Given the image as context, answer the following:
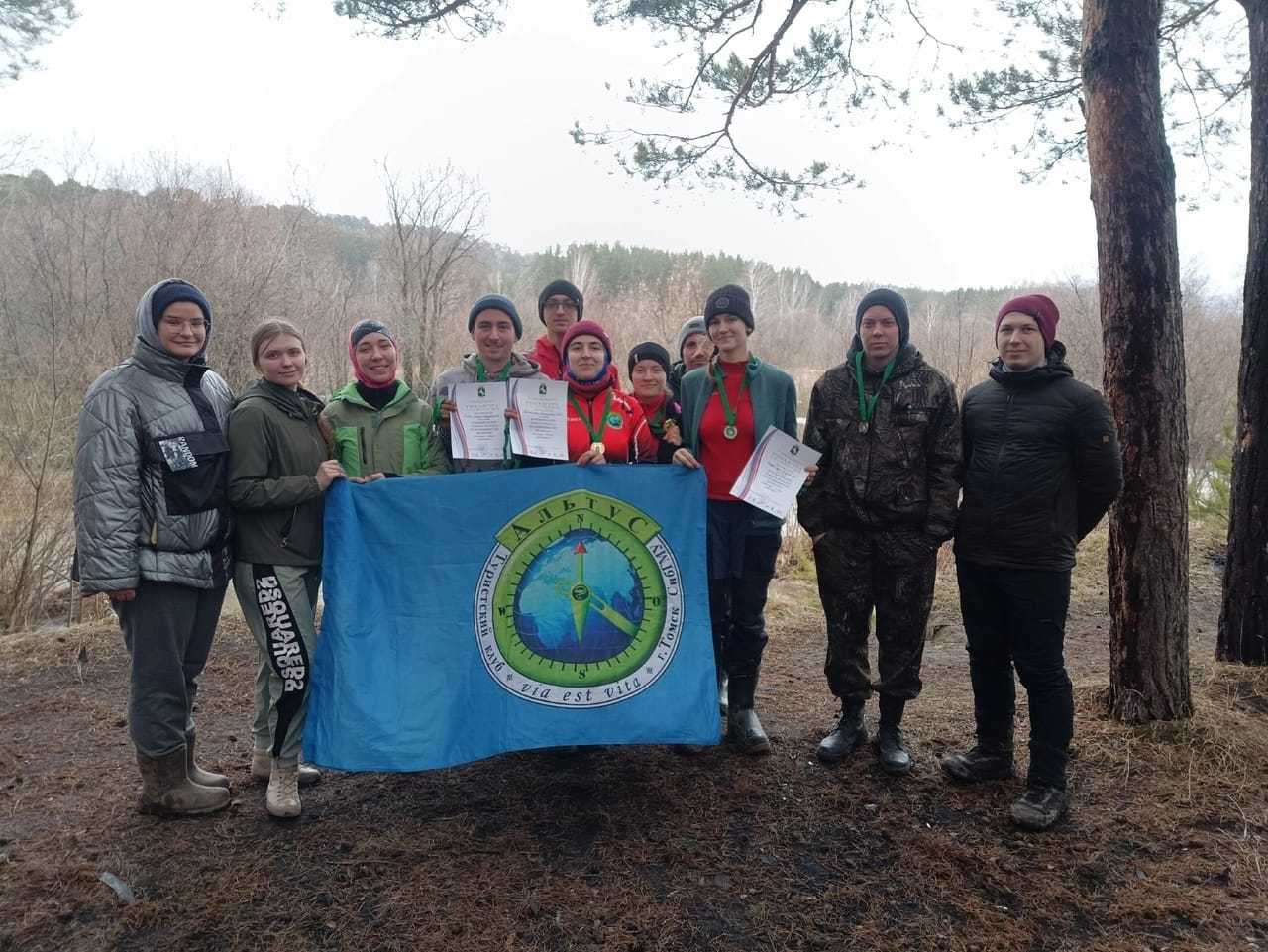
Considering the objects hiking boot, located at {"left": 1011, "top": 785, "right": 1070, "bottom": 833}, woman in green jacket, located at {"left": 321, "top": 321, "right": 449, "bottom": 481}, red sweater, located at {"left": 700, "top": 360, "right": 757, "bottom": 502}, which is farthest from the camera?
red sweater, located at {"left": 700, "top": 360, "right": 757, "bottom": 502}

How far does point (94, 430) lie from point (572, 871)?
2507 millimetres

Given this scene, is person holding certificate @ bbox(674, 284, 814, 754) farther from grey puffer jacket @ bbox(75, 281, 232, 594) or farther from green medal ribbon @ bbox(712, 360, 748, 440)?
grey puffer jacket @ bbox(75, 281, 232, 594)

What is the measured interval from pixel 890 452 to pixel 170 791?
11.4ft

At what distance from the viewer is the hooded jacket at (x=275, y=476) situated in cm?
327

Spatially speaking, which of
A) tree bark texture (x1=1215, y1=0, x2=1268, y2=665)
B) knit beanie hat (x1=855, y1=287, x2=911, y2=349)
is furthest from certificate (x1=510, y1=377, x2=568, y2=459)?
tree bark texture (x1=1215, y1=0, x2=1268, y2=665)

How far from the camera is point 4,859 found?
316 cm

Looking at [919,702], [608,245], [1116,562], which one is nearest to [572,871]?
[919,702]

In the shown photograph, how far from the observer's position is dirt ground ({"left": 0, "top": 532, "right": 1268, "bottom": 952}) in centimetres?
273

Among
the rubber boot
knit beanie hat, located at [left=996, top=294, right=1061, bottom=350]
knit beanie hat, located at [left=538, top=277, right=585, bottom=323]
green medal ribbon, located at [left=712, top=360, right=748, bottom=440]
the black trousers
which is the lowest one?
the rubber boot

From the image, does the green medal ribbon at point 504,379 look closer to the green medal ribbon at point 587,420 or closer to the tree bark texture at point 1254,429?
the green medal ribbon at point 587,420

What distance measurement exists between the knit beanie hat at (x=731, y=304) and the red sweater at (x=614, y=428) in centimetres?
58

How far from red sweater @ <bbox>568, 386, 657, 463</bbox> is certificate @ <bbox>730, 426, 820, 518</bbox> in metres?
0.53

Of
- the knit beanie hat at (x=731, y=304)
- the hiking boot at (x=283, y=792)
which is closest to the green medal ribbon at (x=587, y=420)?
the knit beanie hat at (x=731, y=304)

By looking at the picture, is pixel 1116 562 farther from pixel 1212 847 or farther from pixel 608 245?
pixel 608 245
